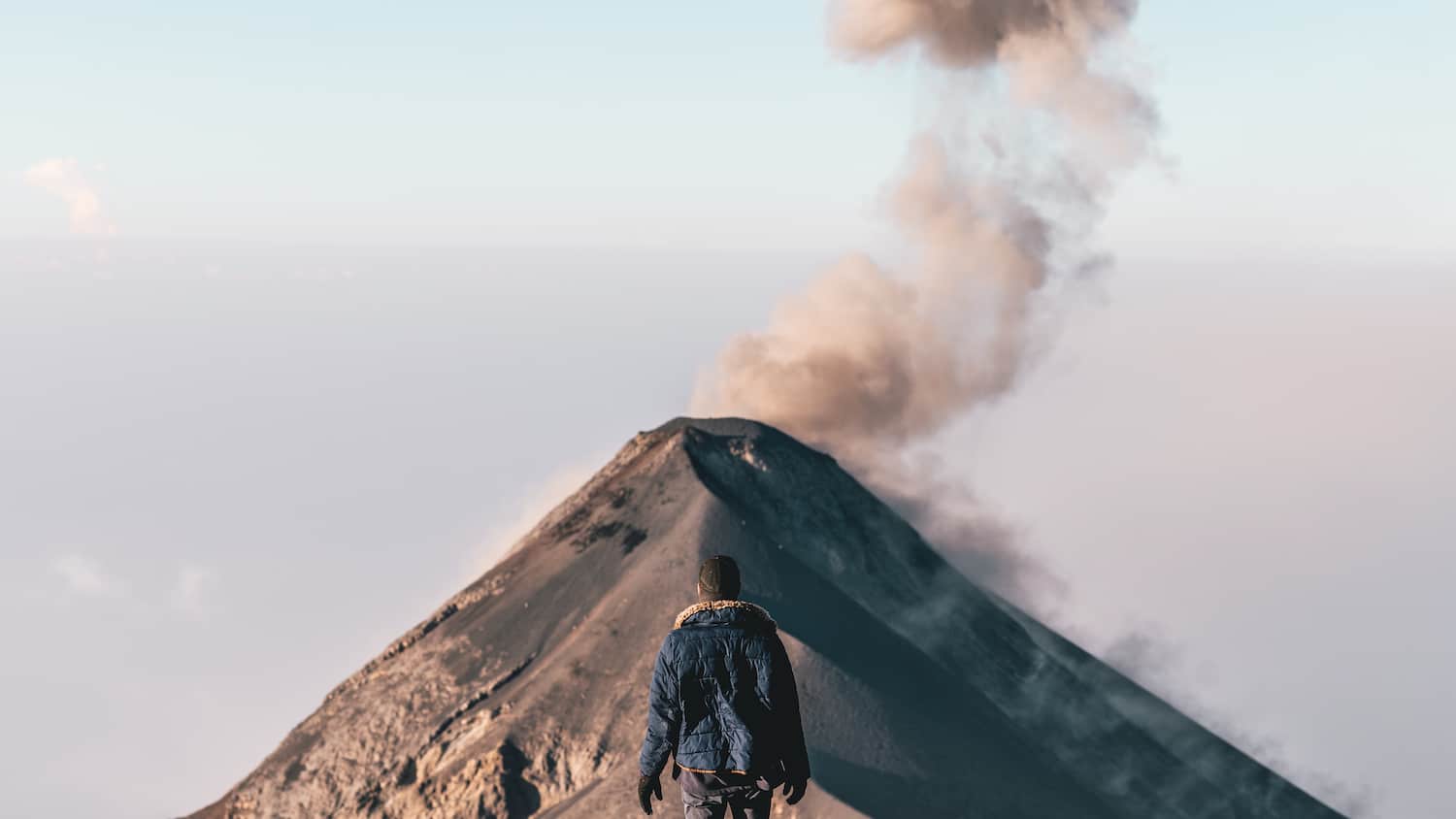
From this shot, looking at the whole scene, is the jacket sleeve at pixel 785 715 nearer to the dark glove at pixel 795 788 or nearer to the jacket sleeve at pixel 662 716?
the dark glove at pixel 795 788

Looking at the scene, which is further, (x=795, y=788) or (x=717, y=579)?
(x=717, y=579)

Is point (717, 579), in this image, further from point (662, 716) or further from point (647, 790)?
point (647, 790)

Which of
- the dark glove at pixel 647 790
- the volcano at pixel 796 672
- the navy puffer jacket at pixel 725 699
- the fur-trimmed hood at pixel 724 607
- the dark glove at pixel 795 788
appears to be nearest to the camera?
the dark glove at pixel 647 790

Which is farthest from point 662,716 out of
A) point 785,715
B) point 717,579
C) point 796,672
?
point 796,672

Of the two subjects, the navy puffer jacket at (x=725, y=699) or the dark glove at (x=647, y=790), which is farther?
the navy puffer jacket at (x=725, y=699)

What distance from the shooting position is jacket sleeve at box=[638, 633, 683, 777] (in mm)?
14383

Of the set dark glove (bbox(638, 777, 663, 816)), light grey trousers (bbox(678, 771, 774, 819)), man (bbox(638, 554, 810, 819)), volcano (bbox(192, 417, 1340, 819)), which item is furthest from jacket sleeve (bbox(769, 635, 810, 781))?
volcano (bbox(192, 417, 1340, 819))

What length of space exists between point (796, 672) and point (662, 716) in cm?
5228

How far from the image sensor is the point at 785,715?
1448 cm

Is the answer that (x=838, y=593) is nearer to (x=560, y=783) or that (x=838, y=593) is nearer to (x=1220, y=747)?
(x=560, y=783)

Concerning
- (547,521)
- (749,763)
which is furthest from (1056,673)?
(749,763)

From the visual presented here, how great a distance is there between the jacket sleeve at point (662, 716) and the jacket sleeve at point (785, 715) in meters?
0.93

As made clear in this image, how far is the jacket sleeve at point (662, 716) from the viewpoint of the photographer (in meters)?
14.4

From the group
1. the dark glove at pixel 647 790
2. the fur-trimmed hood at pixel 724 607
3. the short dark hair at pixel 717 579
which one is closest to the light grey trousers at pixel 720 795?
the dark glove at pixel 647 790
